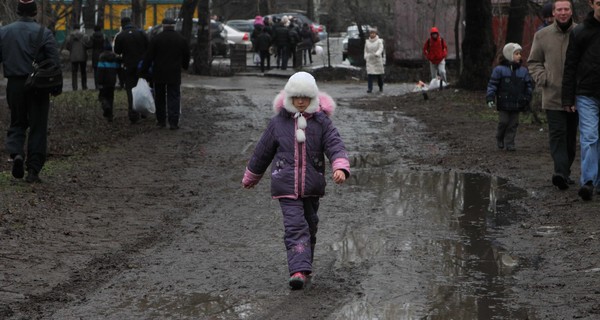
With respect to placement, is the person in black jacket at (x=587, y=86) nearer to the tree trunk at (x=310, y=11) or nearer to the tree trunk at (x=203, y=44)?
the tree trunk at (x=203, y=44)

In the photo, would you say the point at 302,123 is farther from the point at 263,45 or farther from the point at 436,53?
the point at 263,45

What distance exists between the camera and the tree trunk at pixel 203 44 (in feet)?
117

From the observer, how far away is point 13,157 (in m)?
11.4

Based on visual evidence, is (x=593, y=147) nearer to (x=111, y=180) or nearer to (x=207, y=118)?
(x=111, y=180)

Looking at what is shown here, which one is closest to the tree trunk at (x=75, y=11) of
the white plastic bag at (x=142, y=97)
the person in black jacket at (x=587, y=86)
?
the white plastic bag at (x=142, y=97)

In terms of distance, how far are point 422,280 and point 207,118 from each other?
13.3m

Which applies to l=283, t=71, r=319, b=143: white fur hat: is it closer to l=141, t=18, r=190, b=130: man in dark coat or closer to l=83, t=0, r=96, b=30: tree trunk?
l=141, t=18, r=190, b=130: man in dark coat

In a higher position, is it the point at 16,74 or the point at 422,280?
the point at 16,74

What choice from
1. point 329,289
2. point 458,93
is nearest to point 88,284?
point 329,289

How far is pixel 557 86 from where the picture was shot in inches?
432

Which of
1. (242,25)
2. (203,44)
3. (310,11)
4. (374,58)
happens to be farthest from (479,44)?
(310,11)

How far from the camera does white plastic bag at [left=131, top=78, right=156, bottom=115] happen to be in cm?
1797

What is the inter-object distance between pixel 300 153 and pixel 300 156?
0.02 meters

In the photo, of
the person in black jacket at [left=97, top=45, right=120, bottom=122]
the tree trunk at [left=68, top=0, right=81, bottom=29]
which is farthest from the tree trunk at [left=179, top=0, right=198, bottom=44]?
the person in black jacket at [left=97, top=45, right=120, bottom=122]
